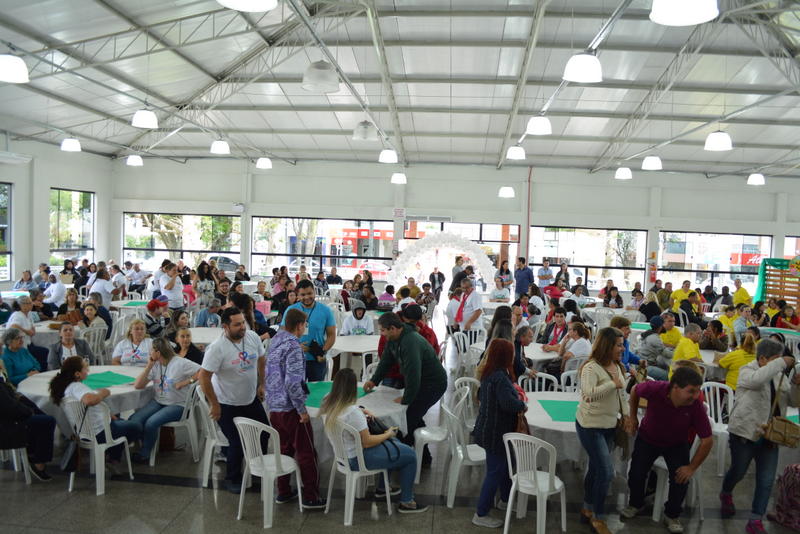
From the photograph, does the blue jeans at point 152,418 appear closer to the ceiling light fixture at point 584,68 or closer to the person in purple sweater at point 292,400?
the person in purple sweater at point 292,400

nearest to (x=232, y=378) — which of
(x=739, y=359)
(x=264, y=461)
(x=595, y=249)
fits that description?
(x=264, y=461)

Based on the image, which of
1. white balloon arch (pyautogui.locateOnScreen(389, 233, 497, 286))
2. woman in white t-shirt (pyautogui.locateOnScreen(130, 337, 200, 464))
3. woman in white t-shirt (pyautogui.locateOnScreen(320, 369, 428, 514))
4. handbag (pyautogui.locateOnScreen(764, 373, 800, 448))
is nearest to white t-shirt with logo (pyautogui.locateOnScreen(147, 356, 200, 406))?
woman in white t-shirt (pyautogui.locateOnScreen(130, 337, 200, 464))

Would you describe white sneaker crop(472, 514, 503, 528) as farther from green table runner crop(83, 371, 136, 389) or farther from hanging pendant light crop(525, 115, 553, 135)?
hanging pendant light crop(525, 115, 553, 135)

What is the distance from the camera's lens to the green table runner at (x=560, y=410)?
4449mm

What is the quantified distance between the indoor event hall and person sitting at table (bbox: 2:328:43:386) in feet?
0.08

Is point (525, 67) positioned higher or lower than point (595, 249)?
higher

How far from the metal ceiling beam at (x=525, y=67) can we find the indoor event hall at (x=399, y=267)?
0.16 m

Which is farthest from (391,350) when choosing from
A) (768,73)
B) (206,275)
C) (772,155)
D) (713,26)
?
(772,155)

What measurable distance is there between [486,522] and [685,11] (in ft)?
12.1

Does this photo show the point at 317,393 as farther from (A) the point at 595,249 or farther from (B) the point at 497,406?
(A) the point at 595,249

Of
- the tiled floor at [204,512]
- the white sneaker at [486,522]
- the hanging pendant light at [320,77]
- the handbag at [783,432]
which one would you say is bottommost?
the tiled floor at [204,512]

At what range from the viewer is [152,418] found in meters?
4.91

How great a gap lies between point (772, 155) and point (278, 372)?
1560 cm

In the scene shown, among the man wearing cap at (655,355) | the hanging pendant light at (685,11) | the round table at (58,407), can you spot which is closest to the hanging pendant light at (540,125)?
the man wearing cap at (655,355)
